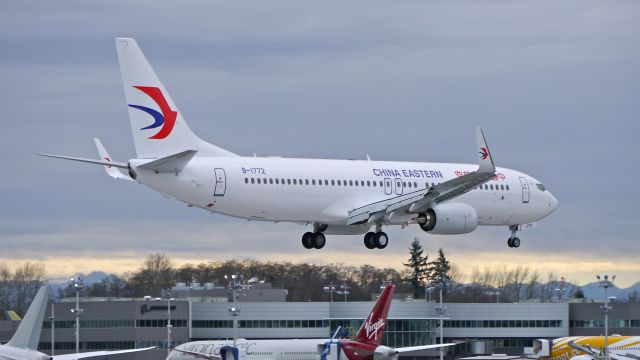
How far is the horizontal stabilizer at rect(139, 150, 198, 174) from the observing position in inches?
2931

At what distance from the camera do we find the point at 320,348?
8806cm

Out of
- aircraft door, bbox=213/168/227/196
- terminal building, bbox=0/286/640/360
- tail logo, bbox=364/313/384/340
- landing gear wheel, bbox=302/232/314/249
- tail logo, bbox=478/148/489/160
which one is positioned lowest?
terminal building, bbox=0/286/640/360

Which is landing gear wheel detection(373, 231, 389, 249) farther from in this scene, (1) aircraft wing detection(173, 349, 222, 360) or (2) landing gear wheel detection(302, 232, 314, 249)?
(1) aircraft wing detection(173, 349, 222, 360)

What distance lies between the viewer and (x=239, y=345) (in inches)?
3610

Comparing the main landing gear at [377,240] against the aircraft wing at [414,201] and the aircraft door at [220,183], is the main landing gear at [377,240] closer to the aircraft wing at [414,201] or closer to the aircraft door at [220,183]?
the aircraft wing at [414,201]

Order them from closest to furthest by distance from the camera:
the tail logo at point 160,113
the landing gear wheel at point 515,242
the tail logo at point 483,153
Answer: the tail logo at point 160,113, the tail logo at point 483,153, the landing gear wheel at point 515,242

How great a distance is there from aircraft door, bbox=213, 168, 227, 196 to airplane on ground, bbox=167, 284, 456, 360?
12625mm

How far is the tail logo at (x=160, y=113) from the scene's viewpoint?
258 feet

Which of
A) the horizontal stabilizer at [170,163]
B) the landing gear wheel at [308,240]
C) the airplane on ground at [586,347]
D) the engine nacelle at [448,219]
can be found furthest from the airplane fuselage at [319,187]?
the airplane on ground at [586,347]

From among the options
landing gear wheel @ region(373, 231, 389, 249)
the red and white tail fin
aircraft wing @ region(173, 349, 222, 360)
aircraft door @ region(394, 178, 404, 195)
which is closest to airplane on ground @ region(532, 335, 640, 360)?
the red and white tail fin

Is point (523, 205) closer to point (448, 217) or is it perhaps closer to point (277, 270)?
point (448, 217)

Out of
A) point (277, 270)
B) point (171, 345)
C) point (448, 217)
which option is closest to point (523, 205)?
point (448, 217)

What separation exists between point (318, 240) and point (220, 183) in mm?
10751

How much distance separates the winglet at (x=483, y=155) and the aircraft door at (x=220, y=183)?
13464 mm
